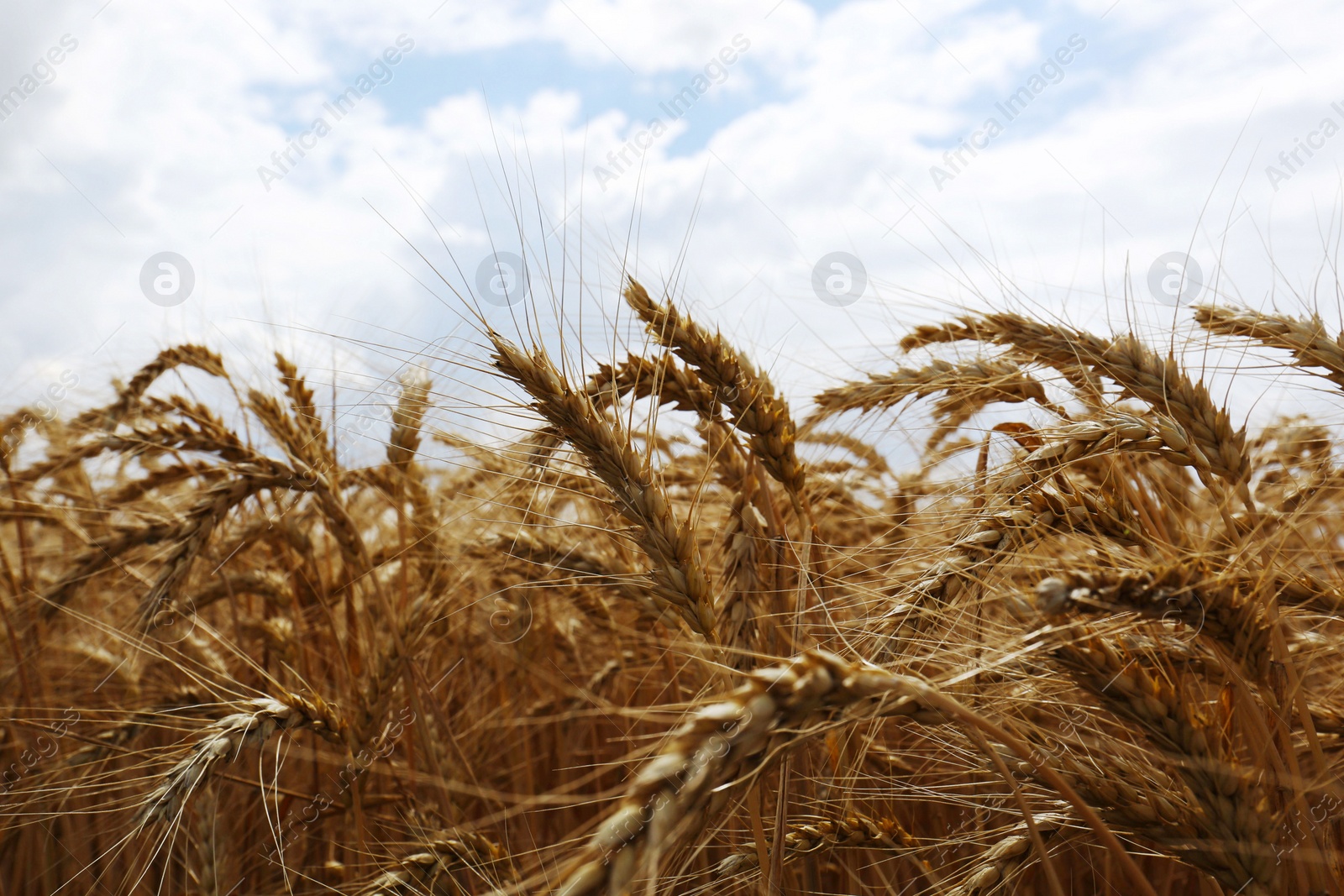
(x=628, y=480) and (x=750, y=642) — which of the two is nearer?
(x=628, y=480)

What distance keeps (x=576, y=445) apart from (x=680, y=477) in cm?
132

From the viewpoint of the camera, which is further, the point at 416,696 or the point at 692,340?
the point at 416,696

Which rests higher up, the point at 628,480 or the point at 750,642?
the point at 628,480

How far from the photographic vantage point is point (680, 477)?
8.87ft

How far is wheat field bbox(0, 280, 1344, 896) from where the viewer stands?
1.18 meters

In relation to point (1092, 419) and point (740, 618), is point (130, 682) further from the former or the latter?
point (1092, 419)

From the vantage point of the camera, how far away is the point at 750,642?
161 cm

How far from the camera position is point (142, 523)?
2617 mm

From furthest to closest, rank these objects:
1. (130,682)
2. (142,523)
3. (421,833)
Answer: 1. (130,682)
2. (142,523)
3. (421,833)

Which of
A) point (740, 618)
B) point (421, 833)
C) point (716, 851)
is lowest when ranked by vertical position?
point (716, 851)

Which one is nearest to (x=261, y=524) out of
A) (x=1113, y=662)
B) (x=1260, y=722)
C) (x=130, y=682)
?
(x=130, y=682)

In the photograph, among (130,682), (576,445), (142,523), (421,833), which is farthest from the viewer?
(130,682)

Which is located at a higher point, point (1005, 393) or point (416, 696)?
point (1005, 393)

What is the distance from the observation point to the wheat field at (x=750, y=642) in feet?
3.87
